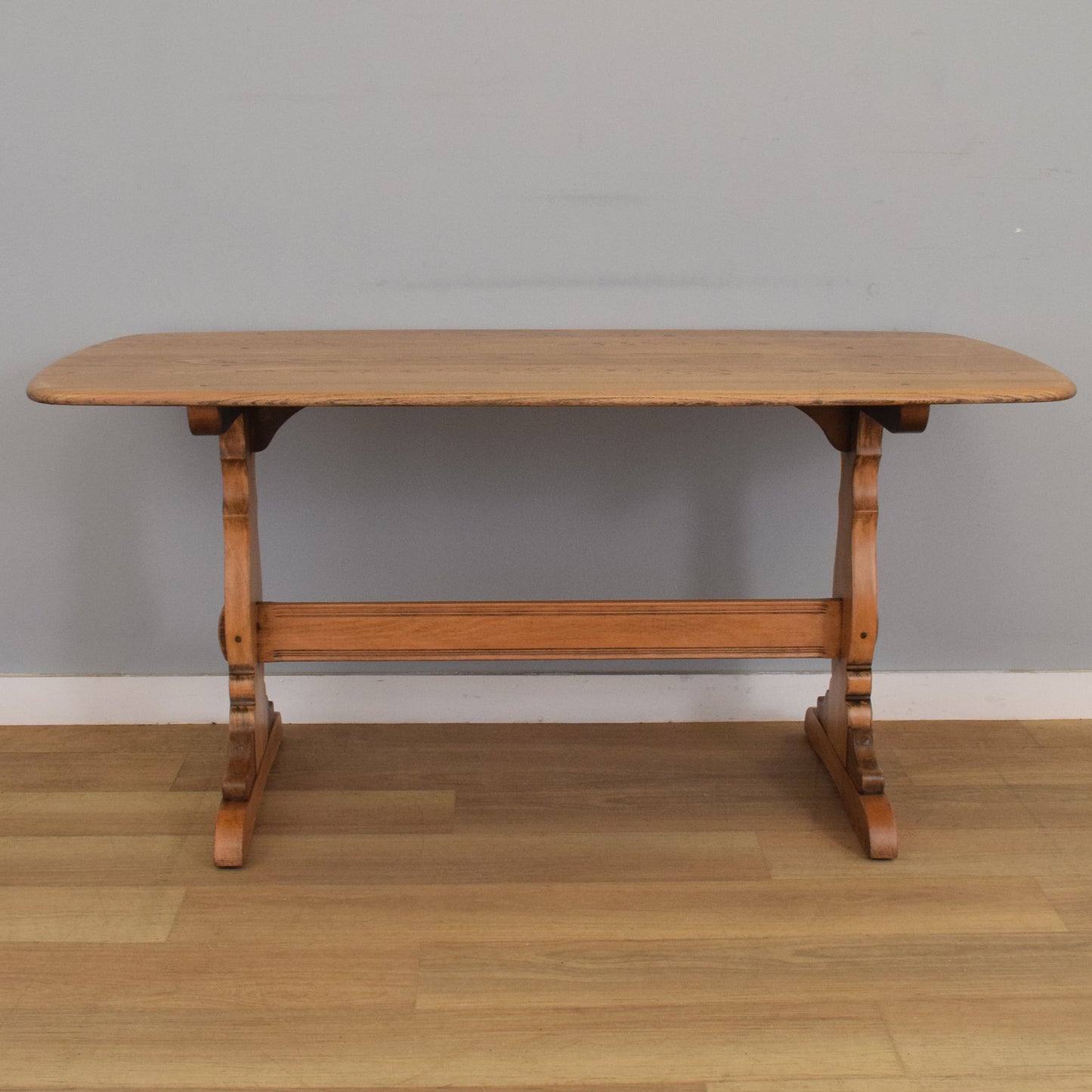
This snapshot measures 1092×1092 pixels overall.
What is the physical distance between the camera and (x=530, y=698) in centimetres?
234

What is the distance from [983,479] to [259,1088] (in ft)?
5.43

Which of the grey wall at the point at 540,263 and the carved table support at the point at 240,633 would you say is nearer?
the carved table support at the point at 240,633

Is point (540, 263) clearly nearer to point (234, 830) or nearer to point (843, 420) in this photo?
point (843, 420)

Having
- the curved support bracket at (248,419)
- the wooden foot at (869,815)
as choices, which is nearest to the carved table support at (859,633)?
the wooden foot at (869,815)

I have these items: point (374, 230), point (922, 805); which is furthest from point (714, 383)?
point (922, 805)

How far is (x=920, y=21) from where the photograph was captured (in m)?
2.01

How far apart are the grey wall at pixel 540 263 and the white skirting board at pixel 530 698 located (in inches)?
2.4

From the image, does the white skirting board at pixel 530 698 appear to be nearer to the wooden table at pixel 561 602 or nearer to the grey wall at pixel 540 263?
the grey wall at pixel 540 263

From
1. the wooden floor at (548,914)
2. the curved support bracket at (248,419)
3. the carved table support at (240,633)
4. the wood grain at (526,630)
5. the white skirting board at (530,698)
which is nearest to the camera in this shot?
the wooden floor at (548,914)

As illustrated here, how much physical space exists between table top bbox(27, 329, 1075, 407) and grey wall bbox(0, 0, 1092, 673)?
0.51ft

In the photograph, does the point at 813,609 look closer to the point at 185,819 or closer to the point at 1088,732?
the point at 1088,732

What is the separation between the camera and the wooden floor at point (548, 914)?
4.82 ft

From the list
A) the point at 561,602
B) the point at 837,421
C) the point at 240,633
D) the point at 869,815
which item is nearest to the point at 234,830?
the point at 240,633

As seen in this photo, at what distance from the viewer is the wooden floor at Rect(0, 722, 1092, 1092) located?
147 cm
